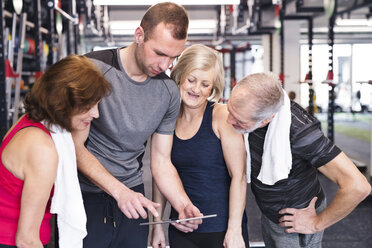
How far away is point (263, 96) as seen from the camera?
1546 millimetres

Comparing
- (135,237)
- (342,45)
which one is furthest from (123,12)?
(135,237)

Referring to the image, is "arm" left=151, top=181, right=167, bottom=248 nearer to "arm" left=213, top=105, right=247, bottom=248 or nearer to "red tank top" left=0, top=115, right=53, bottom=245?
"arm" left=213, top=105, right=247, bottom=248

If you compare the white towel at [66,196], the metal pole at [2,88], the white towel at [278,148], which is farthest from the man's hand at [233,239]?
the metal pole at [2,88]

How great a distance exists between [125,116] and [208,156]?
1.19 ft

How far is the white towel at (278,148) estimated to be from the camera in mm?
1544

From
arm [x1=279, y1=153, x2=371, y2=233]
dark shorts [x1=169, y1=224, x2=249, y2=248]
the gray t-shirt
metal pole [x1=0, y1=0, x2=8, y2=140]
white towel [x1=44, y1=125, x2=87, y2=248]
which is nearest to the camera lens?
white towel [x1=44, y1=125, x2=87, y2=248]

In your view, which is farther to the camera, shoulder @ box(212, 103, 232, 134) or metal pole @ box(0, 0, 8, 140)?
metal pole @ box(0, 0, 8, 140)

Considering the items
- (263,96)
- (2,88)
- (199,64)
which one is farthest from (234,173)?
(2,88)

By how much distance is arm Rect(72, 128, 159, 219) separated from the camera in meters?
1.53

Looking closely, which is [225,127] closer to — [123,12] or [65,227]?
[65,227]

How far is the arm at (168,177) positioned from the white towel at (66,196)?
0.42m

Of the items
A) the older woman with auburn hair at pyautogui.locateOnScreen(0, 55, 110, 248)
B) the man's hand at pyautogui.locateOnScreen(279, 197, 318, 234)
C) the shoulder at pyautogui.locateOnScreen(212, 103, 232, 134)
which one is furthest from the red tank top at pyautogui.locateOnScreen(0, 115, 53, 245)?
the man's hand at pyautogui.locateOnScreen(279, 197, 318, 234)

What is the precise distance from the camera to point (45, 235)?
1419 millimetres

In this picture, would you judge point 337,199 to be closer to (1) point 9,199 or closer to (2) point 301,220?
(2) point 301,220
